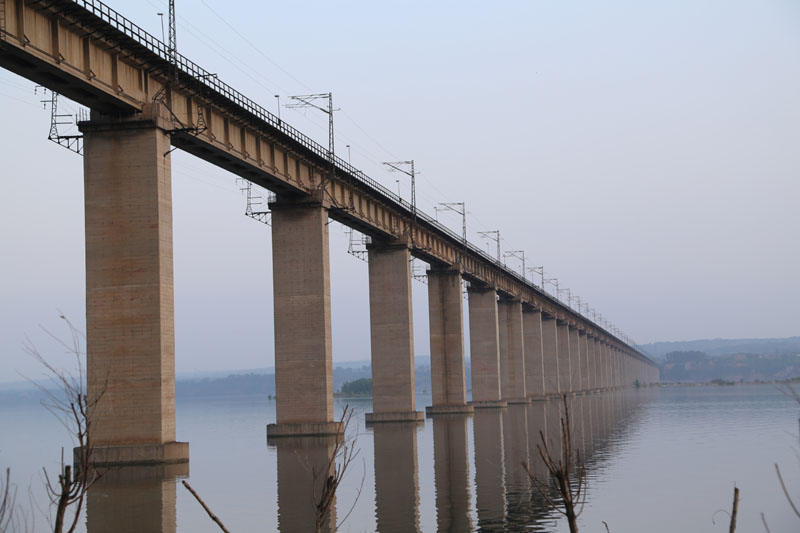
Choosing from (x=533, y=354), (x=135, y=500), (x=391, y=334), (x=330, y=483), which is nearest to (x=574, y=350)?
(x=533, y=354)

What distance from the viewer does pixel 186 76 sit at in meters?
45.0

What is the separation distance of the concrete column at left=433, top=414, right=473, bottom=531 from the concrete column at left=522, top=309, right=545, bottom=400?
74286 millimetres

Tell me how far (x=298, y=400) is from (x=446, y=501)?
33026mm

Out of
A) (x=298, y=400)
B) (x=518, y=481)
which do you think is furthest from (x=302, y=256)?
(x=518, y=481)

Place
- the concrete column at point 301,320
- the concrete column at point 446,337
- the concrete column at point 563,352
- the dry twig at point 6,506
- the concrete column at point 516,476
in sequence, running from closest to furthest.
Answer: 1. the dry twig at point 6,506
2. the concrete column at point 516,476
3. the concrete column at point 301,320
4. the concrete column at point 446,337
5. the concrete column at point 563,352

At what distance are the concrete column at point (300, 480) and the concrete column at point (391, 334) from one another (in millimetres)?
20404

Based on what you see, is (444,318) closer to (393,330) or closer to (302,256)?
(393,330)

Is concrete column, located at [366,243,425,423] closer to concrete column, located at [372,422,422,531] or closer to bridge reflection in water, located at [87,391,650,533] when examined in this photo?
concrete column, located at [372,422,422,531]

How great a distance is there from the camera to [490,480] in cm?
3288

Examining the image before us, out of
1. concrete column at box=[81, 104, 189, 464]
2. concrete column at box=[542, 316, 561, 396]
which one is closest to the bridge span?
concrete column at box=[81, 104, 189, 464]

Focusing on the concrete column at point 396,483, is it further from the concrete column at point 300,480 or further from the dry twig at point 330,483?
the concrete column at point 300,480

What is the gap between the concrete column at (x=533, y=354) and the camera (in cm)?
13775

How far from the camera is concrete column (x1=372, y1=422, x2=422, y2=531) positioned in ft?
80.5

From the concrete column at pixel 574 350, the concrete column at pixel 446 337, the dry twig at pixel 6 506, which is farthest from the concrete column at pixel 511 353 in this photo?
the dry twig at pixel 6 506
